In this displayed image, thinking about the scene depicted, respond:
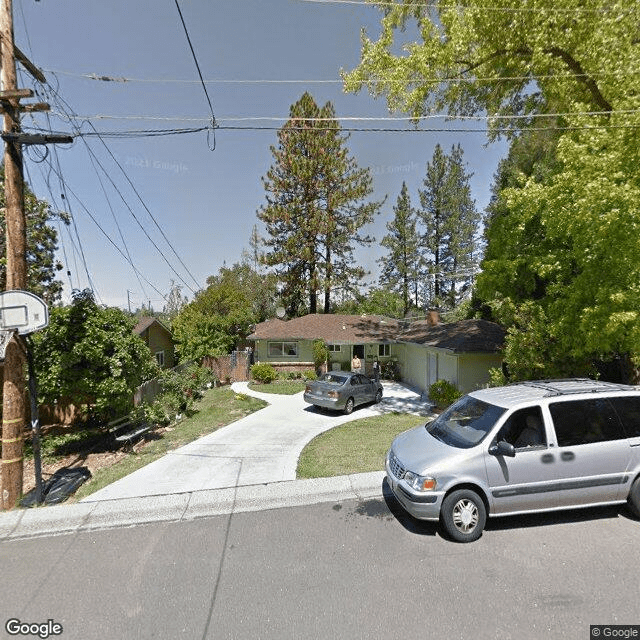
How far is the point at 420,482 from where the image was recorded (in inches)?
174

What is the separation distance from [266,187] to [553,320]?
2660 cm

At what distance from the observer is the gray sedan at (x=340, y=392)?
11711mm

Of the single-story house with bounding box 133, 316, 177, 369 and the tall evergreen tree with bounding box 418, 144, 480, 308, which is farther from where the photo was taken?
the tall evergreen tree with bounding box 418, 144, 480, 308

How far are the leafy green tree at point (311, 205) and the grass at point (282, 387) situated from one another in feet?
42.4

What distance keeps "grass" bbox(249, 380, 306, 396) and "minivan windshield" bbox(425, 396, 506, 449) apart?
36.1ft

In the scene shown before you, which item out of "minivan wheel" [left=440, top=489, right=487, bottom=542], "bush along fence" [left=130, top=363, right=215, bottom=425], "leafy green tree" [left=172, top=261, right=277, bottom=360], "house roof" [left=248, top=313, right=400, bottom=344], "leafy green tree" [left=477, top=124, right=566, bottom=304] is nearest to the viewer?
"minivan wheel" [left=440, top=489, right=487, bottom=542]

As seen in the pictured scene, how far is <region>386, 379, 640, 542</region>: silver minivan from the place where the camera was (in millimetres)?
4395

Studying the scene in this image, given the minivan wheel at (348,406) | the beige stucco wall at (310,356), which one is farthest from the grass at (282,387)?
the minivan wheel at (348,406)

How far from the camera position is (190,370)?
16.1 m

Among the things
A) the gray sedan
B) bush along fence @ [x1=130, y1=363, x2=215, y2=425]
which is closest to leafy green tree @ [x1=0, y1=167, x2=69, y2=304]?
bush along fence @ [x1=130, y1=363, x2=215, y2=425]

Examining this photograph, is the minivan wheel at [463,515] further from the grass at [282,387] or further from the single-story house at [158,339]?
the single-story house at [158,339]

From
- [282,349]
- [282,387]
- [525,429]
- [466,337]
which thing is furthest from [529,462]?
[282,349]

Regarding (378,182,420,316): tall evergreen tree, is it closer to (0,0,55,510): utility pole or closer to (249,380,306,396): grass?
(249,380,306,396): grass

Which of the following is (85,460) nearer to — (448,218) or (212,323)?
(212,323)
